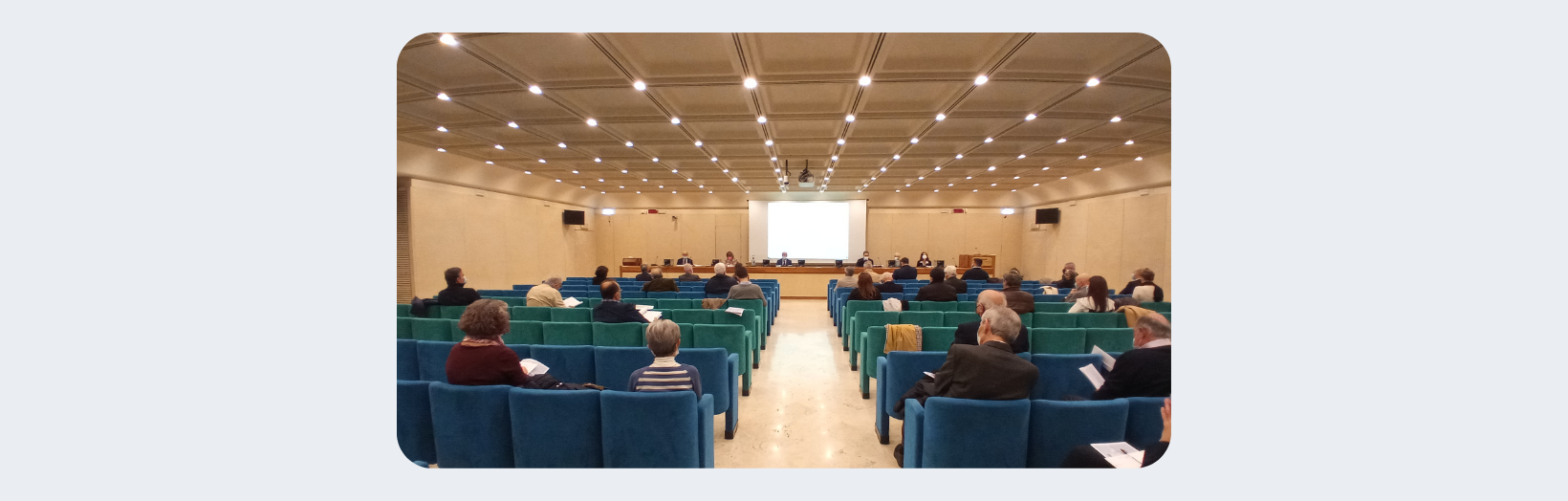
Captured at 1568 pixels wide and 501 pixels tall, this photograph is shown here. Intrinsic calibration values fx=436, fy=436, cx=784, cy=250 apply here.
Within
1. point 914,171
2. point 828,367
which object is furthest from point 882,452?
point 914,171

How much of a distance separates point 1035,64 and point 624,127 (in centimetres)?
492

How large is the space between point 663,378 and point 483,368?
0.90 meters

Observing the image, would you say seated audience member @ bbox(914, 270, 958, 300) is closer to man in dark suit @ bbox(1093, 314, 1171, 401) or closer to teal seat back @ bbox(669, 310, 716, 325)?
teal seat back @ bbox(669, 310, 716, 325)

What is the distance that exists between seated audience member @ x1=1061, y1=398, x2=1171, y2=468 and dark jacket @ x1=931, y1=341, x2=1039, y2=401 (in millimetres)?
330

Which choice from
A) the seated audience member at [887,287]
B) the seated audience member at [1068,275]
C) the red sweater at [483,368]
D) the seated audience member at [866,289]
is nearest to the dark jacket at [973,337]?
the seated audience member at [1068,275]

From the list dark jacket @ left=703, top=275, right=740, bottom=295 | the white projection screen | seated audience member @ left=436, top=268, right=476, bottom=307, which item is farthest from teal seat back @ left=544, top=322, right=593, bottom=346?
the white projection screen

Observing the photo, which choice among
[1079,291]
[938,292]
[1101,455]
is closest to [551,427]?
[1101,455]

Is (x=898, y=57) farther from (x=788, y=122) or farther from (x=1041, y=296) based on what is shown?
(x=1041, y=296)

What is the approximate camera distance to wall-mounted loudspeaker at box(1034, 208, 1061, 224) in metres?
5.34

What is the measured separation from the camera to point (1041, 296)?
5.04 meters

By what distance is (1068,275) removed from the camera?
15.5ft

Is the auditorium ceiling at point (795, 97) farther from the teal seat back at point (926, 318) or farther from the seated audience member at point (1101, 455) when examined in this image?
the teal seat back at point (926, 318)

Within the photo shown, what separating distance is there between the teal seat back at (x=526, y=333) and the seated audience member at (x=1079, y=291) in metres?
5.09

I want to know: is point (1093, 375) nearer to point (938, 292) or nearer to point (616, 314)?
point (938, 292)
